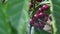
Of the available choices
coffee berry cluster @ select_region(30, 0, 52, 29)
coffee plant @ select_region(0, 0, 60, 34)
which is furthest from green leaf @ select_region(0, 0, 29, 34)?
coffee berry cluster @ select_region(30, 0, 52, 29)

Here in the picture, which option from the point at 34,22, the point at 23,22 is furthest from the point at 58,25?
the point at 34,22

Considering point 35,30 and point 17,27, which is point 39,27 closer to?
point 35,30

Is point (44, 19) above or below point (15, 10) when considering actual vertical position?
below

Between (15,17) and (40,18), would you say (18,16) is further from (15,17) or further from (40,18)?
(40,18)

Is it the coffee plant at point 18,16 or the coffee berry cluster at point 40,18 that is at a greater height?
the coffee plant at point 18,16

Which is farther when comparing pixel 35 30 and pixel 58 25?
pixel 35 30

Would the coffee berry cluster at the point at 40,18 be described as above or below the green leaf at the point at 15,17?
below

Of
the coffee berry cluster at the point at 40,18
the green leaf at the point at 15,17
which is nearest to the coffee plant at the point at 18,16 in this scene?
the green leaf at the point at 15,17

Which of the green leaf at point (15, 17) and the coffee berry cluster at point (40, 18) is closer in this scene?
the green leaf at point (15, 17)

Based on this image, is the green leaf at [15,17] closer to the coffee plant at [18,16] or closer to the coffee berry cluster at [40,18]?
the coffee plant at [18,16]
